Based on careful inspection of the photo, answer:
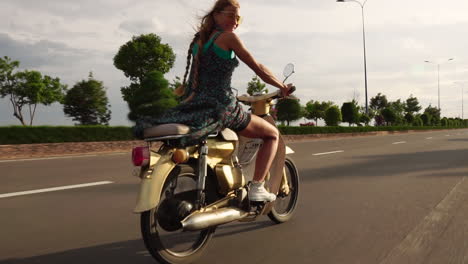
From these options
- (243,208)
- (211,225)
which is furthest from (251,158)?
(211,225)

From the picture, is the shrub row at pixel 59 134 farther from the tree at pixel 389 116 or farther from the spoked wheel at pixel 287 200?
the tree at pixel 389 116

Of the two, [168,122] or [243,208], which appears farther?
[243,208]

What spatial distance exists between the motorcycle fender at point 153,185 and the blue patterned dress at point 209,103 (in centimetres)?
21

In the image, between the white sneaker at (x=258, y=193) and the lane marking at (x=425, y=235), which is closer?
the lane marking at (x=425, y=235)

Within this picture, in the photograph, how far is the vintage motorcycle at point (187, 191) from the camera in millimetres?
2832

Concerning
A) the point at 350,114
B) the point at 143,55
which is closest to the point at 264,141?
the point at 143,55

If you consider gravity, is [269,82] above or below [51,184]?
above

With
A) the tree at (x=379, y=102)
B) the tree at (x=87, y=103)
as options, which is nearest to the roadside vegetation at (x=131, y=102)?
the tree at (x=87, y=103)

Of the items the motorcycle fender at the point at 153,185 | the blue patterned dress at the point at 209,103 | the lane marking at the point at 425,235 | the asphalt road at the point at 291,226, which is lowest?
the lane marking at the point at 425,235

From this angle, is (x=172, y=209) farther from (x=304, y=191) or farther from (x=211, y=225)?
(x=304, y=191)

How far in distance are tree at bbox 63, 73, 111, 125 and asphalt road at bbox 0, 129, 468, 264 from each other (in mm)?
17844

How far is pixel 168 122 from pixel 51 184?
4699 mm

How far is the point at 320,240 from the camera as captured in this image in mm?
3803

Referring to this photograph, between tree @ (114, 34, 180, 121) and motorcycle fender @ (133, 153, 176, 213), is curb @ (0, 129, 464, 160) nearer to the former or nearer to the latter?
motorcycle fender @ (133, 153, 176, 213)
